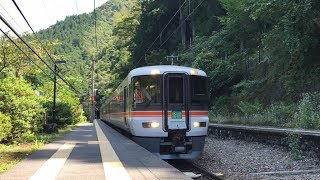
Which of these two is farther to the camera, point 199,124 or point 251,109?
point 251,109

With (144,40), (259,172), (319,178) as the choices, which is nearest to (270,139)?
(259,172)

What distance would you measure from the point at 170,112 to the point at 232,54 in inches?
1249

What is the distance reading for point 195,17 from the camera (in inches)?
2196

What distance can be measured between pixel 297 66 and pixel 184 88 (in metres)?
12.7

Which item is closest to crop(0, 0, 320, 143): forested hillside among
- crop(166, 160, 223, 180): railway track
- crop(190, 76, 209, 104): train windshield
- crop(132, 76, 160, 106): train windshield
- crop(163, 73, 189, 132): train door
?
crop(132, 76, 160, 106): train windshield

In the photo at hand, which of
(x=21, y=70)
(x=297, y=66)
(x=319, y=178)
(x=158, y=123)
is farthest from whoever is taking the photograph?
(x=21, y=70)

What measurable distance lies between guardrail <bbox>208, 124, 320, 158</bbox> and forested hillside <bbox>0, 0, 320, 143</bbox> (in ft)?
8.15

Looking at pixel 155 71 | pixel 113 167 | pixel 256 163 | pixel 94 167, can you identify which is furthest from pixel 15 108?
pixel 113 167

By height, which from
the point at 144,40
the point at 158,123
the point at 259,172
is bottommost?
the point at 259,172

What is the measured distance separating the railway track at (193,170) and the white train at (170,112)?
0.36m

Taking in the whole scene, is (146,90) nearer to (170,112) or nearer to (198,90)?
(170,112)

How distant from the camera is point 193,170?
13766 mm

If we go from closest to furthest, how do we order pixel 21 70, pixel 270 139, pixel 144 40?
pixel 270 139 → pixel 21 70 → pixel 144 40

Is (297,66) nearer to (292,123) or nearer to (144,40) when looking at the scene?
(292,123)
